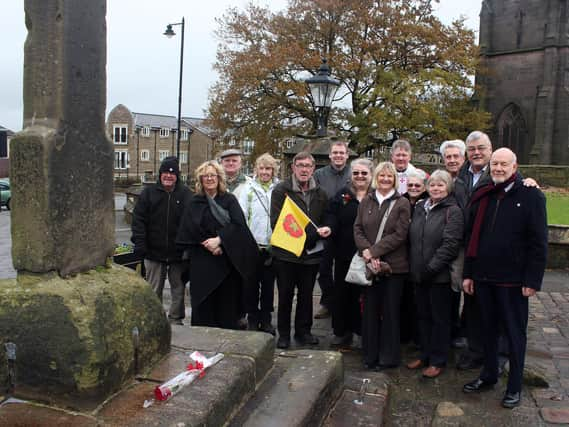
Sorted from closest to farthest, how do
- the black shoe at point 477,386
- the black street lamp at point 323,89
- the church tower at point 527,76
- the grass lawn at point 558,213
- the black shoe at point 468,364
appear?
the black shoe at point 477,386 < the black shoe at point 468,364 < the black street lamp at point 323,89 < the grass lawn at point 558,213 < the church tower at point 527,76

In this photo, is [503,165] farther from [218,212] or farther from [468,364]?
[218,212]

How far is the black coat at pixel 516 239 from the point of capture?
3.82 meters

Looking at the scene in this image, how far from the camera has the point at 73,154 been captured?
3092mm

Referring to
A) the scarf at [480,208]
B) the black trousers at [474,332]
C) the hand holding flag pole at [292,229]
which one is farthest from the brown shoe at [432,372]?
the hand holding flag pole at [292,229]

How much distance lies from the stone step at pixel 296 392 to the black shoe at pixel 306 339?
1.06m

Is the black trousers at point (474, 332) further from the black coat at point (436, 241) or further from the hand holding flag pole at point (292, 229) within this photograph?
the hand holding flag pole at point (292, 229)

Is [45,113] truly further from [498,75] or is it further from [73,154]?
[498,75]

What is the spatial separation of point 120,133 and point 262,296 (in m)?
63.2

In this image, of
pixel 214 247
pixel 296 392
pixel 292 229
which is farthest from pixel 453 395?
pixel 214 247

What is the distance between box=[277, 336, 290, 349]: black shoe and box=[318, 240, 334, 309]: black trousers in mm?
759

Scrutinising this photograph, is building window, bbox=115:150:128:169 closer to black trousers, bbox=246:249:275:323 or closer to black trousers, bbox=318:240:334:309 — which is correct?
black trousers, bbox=318:240:334:309

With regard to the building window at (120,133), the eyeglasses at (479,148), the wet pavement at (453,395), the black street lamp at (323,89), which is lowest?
the wet pavement at (453,395)

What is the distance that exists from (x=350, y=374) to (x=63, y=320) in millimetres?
2543

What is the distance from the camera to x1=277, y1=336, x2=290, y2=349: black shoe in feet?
17.1
